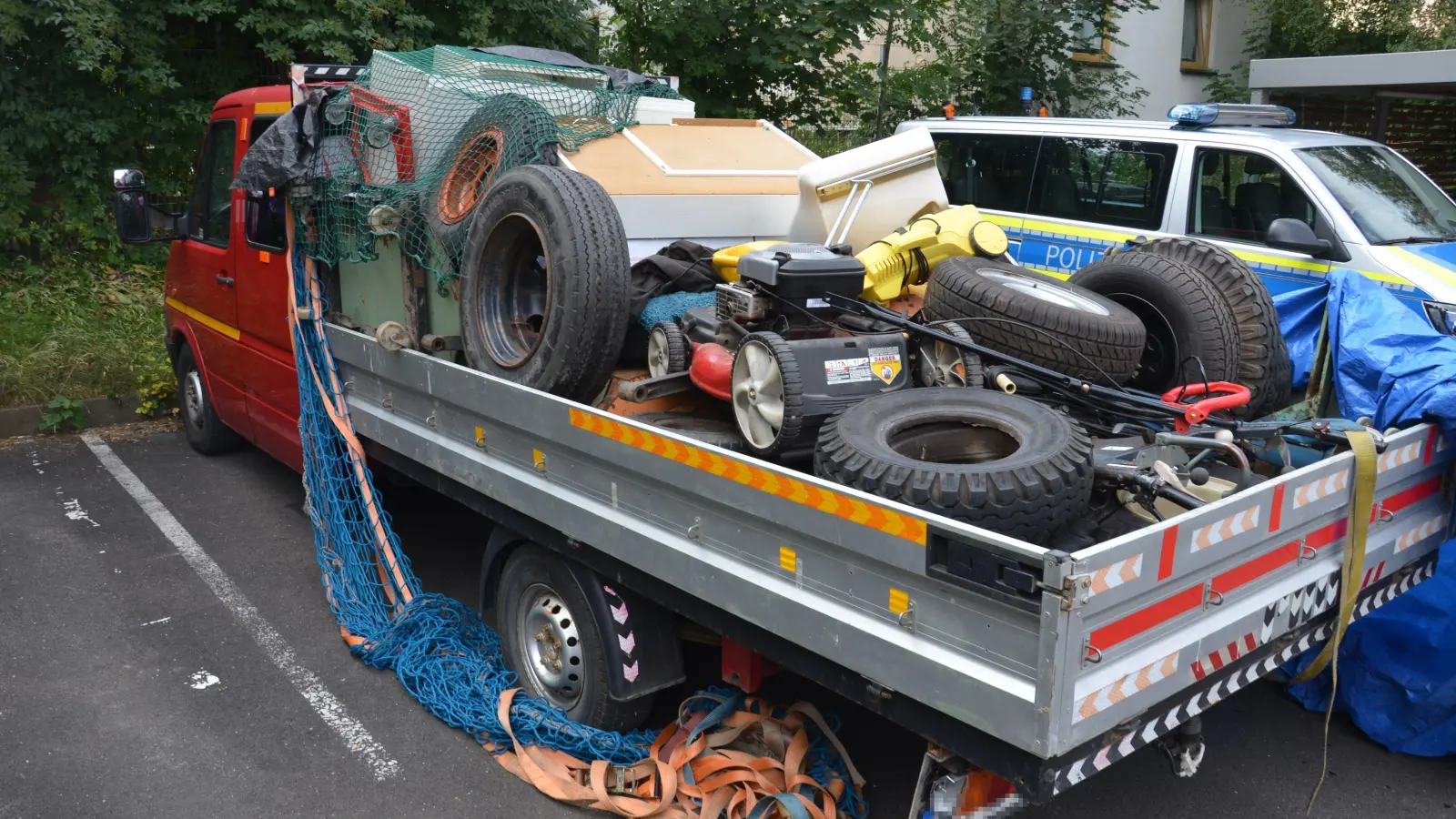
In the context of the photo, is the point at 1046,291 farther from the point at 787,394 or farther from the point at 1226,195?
the point at 1226,195

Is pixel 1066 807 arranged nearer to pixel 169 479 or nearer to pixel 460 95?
pixel 460 95

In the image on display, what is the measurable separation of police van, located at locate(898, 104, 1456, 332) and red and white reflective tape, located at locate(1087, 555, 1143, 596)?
144 inches

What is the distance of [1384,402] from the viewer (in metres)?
3.67

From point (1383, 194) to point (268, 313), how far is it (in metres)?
5.86

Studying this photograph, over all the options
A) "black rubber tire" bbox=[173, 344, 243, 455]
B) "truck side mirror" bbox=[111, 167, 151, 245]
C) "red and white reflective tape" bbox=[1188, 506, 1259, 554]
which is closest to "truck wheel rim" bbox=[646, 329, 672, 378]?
"red and white reflective tape" bbox=[1188, 506, 1259, 554]

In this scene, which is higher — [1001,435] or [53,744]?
[1001,435]

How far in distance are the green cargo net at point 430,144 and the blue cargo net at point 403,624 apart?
0.37 m

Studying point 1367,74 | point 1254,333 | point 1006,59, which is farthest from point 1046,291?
point 1006,59

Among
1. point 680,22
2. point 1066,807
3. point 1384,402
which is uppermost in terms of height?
point 680,22

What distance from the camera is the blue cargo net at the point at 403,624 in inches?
142

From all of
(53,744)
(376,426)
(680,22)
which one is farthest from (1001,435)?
(680,22)

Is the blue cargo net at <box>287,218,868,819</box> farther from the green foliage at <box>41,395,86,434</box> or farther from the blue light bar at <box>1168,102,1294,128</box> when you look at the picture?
the blue light bar at <box>1168,102,1294,128</box>

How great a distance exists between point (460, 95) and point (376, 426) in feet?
4.72

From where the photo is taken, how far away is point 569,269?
3697 millimetres
